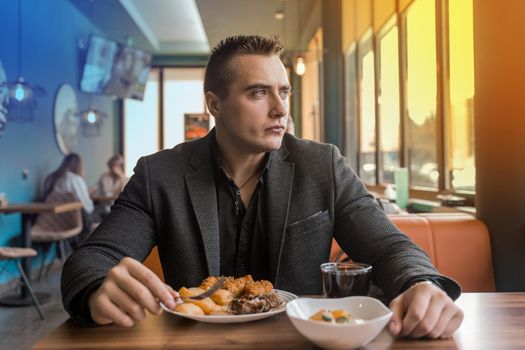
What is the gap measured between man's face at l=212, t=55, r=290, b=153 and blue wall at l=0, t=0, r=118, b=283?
4.75 metres

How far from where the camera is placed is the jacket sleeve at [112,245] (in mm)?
1163

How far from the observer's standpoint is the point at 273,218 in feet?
5.26

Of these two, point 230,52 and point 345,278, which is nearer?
point 345,278

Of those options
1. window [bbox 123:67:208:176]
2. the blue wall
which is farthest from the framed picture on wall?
the blue wall

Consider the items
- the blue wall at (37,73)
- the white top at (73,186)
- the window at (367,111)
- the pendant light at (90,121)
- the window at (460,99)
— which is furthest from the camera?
the pendant light at (90,121)

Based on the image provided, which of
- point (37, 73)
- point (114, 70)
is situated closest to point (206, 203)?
point (37, 73)

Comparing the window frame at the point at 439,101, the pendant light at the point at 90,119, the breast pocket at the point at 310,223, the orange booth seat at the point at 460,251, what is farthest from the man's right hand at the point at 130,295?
the pendant light at the point at 90,119

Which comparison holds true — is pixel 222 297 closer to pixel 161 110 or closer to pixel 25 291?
pixel 25 291

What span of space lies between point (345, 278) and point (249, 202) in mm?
689

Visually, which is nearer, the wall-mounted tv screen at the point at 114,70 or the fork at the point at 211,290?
the fork at the point at 211,290

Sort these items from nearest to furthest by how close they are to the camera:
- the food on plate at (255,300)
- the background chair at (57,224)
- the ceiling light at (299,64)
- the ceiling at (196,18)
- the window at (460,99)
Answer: the food on plate at (255,300), the window at (460,99), the background chair at (57,224), the ceiling light at (299,64), the ceiling at (196,18)

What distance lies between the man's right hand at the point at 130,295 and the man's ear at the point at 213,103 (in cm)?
85

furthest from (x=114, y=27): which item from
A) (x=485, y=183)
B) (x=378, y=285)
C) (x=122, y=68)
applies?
(x=378, y=285)

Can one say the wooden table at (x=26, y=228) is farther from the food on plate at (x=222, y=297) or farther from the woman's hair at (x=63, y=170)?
the food on plate at (x=222, y=297)
